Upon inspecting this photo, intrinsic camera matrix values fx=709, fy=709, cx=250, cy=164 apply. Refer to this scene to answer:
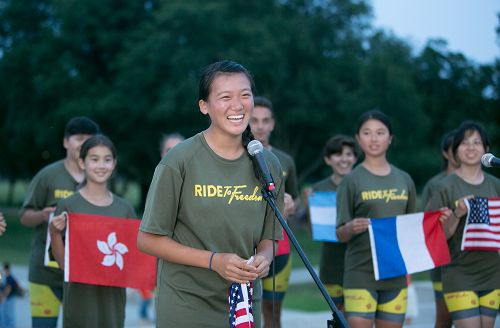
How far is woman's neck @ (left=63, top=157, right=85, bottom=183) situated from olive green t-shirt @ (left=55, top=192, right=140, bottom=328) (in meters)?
0.74

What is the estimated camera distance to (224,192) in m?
3.87

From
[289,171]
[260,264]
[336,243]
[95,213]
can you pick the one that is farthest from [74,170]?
[260,264]

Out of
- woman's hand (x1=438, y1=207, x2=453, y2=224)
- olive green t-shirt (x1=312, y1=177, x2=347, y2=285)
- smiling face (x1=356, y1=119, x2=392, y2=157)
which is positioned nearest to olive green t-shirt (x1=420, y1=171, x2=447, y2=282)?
woman's hand (x1=438, y1=207, x2=453, y2=224)

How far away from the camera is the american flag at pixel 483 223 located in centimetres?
625

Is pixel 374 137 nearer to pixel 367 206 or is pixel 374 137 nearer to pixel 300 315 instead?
pixel 367 206

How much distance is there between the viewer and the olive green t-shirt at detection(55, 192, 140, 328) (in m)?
5.86

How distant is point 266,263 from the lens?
147 inches

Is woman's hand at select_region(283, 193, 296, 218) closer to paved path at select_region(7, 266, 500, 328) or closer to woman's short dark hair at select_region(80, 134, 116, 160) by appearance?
woman's short dark hair at select_region(80, 134, 116, 160)

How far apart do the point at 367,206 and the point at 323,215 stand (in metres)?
1.45

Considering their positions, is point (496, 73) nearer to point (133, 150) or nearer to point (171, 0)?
point (171, 0)

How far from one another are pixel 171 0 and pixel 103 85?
221 inches

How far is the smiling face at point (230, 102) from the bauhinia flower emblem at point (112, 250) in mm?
2512

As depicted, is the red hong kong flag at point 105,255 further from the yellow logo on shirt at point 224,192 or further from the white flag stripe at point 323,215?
the yellow logo on shirt at point 224,192

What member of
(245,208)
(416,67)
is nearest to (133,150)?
(416,67)
